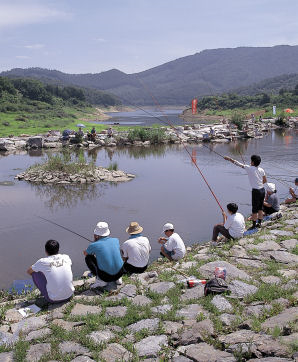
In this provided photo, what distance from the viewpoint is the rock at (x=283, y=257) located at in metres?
6.43

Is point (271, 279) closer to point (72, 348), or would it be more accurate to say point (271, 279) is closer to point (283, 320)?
point (283, 320)

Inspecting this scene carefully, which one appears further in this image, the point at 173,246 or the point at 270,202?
the point at 270,202

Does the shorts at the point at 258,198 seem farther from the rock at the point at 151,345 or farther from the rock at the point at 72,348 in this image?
the rock at the point at 72,348

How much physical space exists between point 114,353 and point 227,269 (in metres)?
2.68

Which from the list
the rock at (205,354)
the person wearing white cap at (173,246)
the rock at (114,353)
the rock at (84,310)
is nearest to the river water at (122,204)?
the person wearing white cap at (173,246)

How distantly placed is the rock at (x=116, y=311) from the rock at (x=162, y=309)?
1.31 ft

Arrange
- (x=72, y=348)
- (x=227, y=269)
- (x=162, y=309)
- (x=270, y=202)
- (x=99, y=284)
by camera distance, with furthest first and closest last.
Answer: (x=270, y=202), (x=227, y=269), (x=99, y=284), (x=162, y=309), (x=72, y=348)

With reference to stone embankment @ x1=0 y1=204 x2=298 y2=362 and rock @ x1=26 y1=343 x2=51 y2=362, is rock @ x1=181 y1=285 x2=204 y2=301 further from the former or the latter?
rock @ x1=26 y1=343 x2=51 y2=362

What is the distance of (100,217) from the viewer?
11539 millimetres

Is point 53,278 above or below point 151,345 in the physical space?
above

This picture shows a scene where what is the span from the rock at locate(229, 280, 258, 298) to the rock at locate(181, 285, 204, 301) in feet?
1.41

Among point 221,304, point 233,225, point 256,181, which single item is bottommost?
point 221,304

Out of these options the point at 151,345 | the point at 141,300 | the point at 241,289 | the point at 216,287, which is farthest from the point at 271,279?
the point at 151,345

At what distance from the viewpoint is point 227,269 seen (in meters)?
6.12
